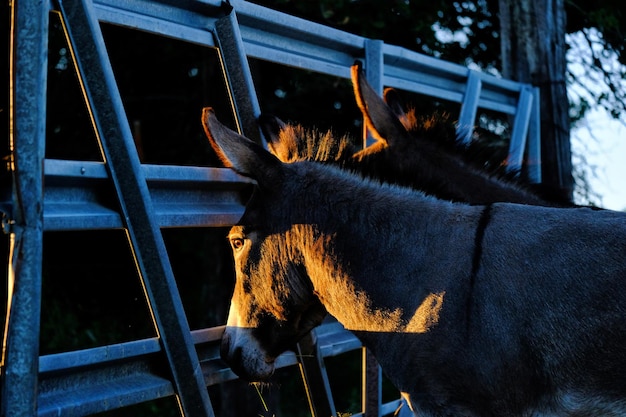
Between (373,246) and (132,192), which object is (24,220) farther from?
(373,246)

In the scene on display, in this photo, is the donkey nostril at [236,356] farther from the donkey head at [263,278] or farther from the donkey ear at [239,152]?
the donkey ear at [239,152]

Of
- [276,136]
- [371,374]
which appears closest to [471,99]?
[371,374]

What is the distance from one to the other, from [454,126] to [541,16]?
3.60 m

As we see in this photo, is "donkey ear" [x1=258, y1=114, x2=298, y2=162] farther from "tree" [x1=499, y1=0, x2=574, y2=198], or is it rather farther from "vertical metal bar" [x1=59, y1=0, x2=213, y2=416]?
"tree" [x1=499, y1=0, x2=574, y2=198]

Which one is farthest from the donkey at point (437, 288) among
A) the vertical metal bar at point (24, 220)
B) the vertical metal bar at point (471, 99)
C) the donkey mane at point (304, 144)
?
the vertical metal bar at point (471, 99)

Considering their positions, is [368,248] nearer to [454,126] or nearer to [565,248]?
[565,248]

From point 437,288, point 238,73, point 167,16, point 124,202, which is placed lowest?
point 437,288

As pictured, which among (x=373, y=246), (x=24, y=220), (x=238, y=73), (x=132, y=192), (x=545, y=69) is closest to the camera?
(x=24, y=220)

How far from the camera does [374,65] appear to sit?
220 inches

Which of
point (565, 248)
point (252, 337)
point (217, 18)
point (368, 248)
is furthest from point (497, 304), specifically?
point (217, 18)

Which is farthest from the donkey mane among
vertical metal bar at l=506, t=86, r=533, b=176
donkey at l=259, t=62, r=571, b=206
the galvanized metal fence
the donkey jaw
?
vertical metal bar at l=506, t=86, r=533, b=176

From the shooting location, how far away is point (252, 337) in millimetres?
4012

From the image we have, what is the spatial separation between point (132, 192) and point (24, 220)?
66cm

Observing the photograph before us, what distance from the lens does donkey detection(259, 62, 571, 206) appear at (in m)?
4.24
